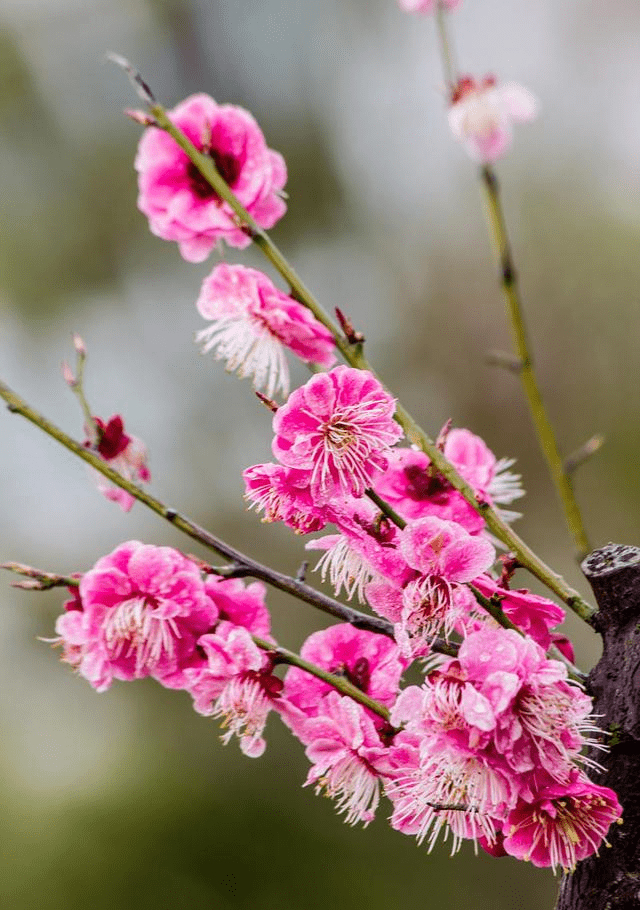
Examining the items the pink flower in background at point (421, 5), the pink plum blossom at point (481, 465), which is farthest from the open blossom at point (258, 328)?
the pink flower in background at point (421, 5)

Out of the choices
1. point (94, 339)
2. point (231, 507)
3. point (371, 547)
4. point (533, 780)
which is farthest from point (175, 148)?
Answer: point (94, 339)

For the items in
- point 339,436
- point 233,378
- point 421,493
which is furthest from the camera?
point 233,378

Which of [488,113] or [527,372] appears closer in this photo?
[527,372]

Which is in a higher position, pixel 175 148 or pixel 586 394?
pixel 586 394

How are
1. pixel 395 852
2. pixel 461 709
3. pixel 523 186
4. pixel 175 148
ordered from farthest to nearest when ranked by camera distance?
pixel 523 186
pixel 395 852
pixel 175 148
pixel 461 709

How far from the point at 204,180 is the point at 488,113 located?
46 centimetres

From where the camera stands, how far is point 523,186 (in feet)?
12.6

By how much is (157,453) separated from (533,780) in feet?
11.0

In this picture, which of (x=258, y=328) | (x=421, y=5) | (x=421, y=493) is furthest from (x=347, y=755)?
(x=421, y=5)

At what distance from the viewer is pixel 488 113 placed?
1.07 metres

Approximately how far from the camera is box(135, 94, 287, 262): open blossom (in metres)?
0.70

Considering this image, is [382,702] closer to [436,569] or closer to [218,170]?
[436,569]

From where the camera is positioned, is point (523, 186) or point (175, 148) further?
point (523, 186)

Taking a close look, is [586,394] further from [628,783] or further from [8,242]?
[628,783]
